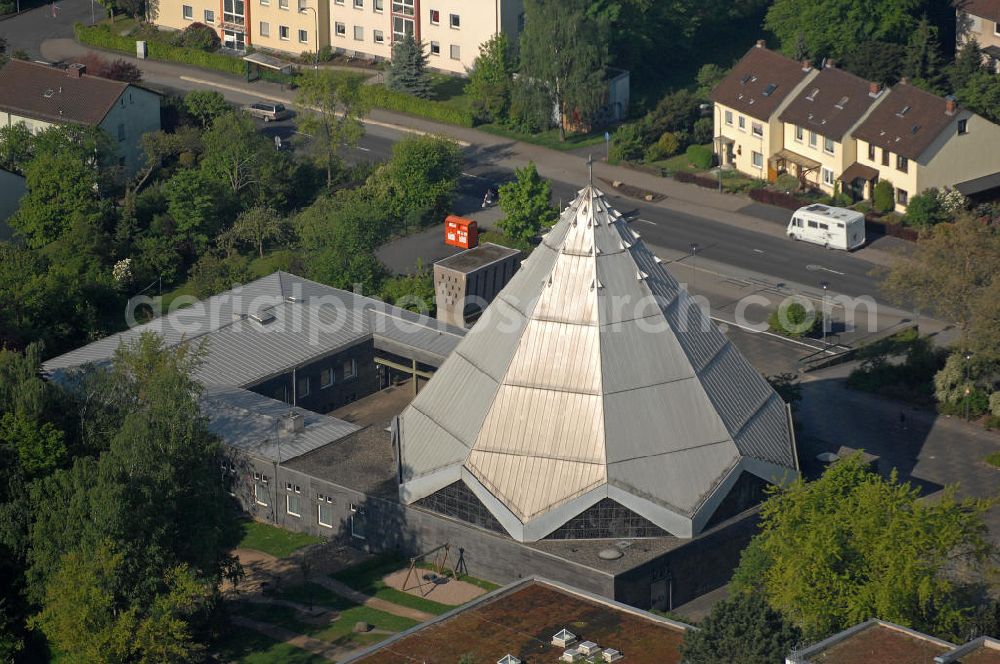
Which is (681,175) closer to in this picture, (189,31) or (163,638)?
(189,31)

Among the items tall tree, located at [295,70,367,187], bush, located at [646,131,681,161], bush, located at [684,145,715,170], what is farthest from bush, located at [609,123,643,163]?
tall tree, located at [295,70,367,187]

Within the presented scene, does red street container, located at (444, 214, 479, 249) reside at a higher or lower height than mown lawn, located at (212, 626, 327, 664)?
higher

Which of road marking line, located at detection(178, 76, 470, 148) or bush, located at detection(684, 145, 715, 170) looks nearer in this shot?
bush, located at detection(684, 145, 715, 170)

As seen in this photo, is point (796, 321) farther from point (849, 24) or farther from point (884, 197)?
point (849, 24)

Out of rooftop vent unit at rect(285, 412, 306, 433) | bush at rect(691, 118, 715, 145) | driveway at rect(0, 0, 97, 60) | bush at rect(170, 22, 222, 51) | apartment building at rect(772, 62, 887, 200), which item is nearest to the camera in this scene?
rooftop vent unit at rect(285, 412, 306, 433)

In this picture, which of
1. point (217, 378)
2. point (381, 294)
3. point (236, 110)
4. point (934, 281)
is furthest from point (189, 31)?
point (934, 281)

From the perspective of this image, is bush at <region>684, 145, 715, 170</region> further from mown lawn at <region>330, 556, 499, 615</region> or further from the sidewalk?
mown lawn at <region>330, 556, 499, 615</region>

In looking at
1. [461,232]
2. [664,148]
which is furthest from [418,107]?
[461,232]

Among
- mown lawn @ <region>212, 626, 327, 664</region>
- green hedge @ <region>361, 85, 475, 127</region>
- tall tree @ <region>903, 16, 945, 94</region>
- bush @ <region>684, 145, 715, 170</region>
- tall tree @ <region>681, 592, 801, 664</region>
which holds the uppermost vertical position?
tall tree @ <region>903, 16, 945, 94</region>
